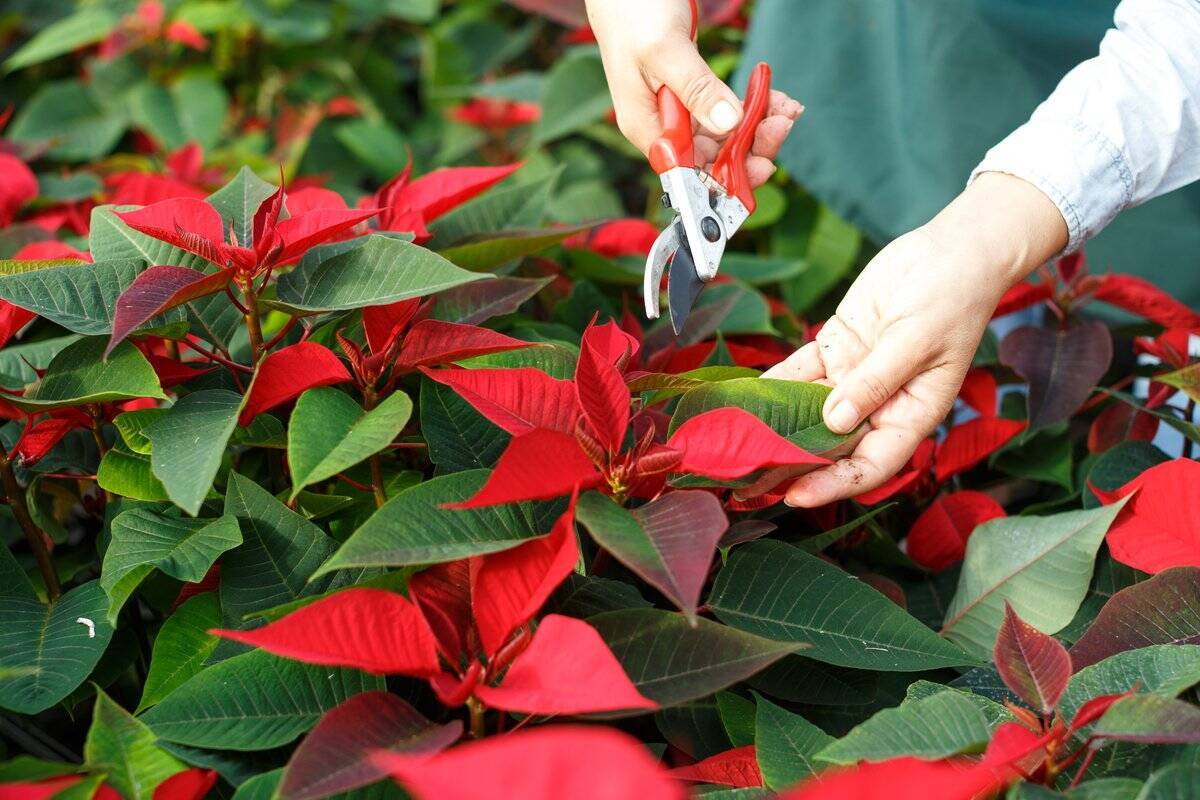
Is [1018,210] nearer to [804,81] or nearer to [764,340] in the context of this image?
[764,340]

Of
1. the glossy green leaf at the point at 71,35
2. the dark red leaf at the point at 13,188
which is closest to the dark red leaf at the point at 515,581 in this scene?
the dark red leaf at the point at 13,188

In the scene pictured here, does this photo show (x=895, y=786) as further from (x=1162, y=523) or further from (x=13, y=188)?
(x=13, y=188)

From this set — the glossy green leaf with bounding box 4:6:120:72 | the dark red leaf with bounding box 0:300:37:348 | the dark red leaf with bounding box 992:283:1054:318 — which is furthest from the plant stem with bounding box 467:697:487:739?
the glossy green leaf with bounding box 4:6:120:72

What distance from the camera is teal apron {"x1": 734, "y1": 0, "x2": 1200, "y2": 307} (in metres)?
1.52

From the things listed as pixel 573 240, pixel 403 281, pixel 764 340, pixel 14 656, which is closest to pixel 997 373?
pixel 764 340

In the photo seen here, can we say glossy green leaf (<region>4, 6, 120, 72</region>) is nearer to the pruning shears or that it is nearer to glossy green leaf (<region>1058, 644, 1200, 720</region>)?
the pruning shears

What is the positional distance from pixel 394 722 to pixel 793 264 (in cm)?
90

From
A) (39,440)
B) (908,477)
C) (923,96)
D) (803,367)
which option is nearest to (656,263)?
(803,367)

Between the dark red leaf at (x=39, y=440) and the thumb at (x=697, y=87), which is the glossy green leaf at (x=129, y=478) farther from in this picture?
the thumb at (x=697, y=87)

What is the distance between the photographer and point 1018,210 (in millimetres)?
839

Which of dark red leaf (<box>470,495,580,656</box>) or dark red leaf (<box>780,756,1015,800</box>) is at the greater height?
dark red leaf (<box>780,756,1015,800</box>)

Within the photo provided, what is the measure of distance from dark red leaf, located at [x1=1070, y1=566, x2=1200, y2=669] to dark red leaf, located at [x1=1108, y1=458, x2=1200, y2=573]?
3 centimetres

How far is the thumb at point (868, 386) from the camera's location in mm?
744

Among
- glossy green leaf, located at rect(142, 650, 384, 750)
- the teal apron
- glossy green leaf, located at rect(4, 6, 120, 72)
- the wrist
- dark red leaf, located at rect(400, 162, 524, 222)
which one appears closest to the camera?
glossy green leaf, located at rect(142, 650, 384, 750)
